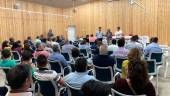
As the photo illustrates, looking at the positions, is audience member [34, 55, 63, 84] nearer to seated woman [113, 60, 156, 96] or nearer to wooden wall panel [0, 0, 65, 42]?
seated woman [113, 60, 156, 96]

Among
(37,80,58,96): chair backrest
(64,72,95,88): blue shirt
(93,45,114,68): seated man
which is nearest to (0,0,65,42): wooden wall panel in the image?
(93,45,114,68): seated man

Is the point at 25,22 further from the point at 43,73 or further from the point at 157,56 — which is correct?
the point at 43,73

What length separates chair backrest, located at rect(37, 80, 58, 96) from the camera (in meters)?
3.83

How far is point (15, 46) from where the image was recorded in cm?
852

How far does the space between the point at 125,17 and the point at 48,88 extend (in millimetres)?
16228

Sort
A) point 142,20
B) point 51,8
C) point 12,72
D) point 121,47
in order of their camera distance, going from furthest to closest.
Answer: point 51,8, point 142,20, point 121,47, point 12,72

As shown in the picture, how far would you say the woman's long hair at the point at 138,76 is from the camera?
2.72m

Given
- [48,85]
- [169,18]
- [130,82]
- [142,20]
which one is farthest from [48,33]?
[130,82]

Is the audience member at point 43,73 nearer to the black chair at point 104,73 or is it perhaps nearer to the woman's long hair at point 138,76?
the black chair at point 104,73

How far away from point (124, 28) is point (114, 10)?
5.93ft

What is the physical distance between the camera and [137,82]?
2.75m

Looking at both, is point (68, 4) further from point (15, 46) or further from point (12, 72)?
point (12, 72)

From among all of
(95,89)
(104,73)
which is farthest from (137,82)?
(104,73)


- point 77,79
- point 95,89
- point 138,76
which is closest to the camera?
point 95,89
